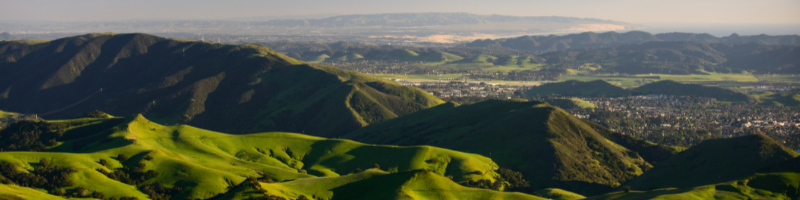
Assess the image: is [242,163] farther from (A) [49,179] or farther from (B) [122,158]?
(A) [49,179]

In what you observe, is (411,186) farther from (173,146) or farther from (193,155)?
(173,146)

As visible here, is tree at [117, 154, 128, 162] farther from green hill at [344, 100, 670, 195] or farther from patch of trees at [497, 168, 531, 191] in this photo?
green hill at [344, 100, 670, 195]

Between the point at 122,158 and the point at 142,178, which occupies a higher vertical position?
the point at 122,158

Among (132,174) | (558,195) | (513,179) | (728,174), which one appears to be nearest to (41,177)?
(132,174)

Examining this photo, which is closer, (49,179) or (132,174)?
(49,179)

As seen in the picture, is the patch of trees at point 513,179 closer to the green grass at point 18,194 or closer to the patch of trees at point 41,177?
the patch of trees at point 41,177

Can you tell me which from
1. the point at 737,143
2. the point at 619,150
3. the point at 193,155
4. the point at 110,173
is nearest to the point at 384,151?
the point at 193,155

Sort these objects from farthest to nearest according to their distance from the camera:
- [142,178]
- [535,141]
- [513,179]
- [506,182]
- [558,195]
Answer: [535,141] < [513,179] < [506,182] < [558,195] < [142,178]

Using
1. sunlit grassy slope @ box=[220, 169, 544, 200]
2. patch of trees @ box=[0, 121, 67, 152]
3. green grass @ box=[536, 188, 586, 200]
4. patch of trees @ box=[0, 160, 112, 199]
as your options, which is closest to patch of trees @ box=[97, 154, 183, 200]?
patch of trees @ box=[0, 160, 112, 199]
